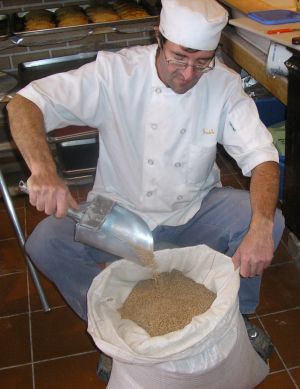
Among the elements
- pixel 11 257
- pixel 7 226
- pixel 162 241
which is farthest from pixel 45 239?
pixel 7 226

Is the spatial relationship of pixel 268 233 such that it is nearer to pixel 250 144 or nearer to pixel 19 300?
pixel 250 144

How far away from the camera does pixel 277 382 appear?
126 centimetres

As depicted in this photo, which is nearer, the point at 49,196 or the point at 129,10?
the point at 49,196

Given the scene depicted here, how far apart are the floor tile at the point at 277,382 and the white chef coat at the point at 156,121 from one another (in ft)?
1.60

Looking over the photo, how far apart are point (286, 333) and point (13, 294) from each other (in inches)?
36.7

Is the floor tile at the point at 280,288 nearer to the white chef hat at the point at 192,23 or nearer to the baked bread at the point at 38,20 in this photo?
the white chef hat at the point at 192,23

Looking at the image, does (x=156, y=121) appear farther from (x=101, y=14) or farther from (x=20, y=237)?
(x=101, y=14)

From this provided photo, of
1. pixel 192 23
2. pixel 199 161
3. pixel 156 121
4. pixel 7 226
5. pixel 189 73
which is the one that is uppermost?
pixel 192 23

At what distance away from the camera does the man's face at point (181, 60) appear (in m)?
1.12

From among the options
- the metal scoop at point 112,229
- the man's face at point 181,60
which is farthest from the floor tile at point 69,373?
the man's face at point 181,60

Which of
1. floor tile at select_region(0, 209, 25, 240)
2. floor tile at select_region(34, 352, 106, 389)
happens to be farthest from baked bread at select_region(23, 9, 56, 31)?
floor tile at select_region(34, 352, 106, 389)

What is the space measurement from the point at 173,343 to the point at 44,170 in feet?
1.49

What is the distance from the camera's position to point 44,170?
1.03 m

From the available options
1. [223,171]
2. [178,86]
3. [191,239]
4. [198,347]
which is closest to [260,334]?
[191,239]
